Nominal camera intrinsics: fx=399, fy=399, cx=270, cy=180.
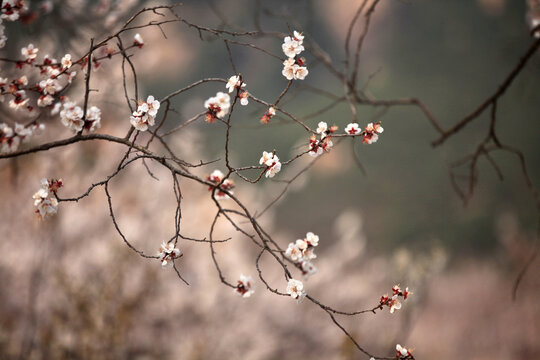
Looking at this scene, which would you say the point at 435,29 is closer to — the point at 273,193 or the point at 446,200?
the point at 446,200

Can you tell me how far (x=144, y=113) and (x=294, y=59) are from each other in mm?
428

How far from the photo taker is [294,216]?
32.8 feet

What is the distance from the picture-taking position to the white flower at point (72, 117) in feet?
3.61

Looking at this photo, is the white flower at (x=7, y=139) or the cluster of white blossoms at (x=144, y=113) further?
the white flower at (x=7, y=139)

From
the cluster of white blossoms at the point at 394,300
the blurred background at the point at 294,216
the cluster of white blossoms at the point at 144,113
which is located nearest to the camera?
the cluster of white blossoms at the point at 144,113

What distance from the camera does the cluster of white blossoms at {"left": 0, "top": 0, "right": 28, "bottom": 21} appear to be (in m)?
1.16

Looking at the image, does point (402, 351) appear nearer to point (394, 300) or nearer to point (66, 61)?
point (394, 300)

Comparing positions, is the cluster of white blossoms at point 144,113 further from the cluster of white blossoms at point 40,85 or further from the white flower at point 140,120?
the cluster of white blossoms at point 40,85


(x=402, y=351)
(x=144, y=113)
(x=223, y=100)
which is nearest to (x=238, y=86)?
(x=223, y=100)

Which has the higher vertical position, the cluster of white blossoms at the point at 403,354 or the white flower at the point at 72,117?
the white flower at the point at 72,117

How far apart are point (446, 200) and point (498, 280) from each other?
200 centimetres

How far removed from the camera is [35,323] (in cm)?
258

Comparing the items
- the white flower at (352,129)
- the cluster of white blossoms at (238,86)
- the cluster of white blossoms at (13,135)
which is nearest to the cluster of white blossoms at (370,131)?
the white flower at (352,129)

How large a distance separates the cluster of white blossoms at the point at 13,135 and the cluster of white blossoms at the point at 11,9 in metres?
0.33
